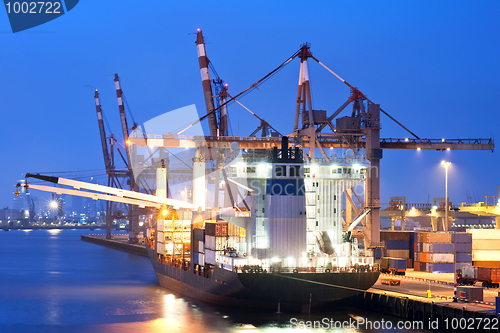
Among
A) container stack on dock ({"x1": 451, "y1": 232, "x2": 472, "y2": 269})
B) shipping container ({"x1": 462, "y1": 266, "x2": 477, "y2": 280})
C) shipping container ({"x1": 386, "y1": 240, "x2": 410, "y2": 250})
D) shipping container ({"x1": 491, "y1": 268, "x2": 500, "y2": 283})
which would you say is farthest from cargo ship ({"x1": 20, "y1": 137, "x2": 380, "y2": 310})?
shipping container ({"x1": 386, "y1": 240, "x2": 410, "y2": 250})

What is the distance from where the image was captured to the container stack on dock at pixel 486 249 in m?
38.7

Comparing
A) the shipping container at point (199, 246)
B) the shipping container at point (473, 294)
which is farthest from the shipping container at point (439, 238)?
the shipping container at point (199, 246)

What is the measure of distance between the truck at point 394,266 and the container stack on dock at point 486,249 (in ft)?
21.0

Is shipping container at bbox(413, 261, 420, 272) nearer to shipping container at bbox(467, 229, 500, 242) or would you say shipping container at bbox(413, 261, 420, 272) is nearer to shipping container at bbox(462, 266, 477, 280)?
shipping container at bbox(467, 229, 500, 242)

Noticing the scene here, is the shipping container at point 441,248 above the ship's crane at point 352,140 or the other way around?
the other way around

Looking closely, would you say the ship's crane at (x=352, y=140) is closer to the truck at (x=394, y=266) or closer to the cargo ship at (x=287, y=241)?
the truck at (x=394, y=266)

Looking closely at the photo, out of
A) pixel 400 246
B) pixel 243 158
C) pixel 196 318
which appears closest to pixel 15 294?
pixel 196 318

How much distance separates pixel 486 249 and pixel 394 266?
793cm

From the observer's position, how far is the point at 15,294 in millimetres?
42156

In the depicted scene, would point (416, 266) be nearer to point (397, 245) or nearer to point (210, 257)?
point (397, 245)

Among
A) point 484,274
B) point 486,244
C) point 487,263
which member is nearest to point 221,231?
point 484,274

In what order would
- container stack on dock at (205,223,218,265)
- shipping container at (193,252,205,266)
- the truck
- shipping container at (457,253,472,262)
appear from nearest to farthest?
container stack on dock at (205,223,218,265)
shipping container at (193,252,205,266)
shipping container at (457,253,472,262)
the truck

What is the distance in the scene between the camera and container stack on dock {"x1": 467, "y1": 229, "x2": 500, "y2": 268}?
38.7 meters

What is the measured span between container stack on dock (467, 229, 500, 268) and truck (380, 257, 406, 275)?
252 inches
